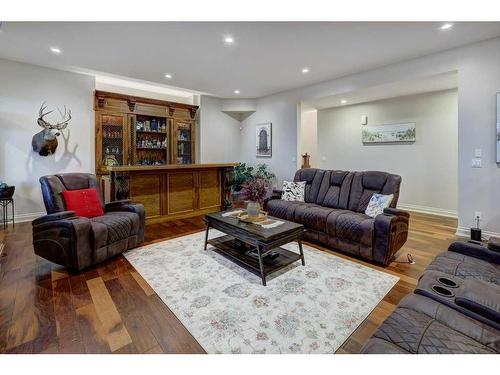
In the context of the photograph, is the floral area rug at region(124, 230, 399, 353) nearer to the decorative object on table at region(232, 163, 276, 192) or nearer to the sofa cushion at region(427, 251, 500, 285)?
the sofa cushion at region(427, 251, 500, 285)

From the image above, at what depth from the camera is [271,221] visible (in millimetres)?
2865

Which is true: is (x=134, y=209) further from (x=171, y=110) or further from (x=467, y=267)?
(x=171, y=110)

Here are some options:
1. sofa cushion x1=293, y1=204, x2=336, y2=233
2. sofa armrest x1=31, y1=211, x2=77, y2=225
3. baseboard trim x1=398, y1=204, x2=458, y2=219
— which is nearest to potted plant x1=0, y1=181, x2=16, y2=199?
sofa armrest x1=31, y1=211, x2=77, y2=225

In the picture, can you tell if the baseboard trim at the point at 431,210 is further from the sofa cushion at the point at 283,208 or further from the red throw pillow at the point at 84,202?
the red throw pillow at the point at 84,202

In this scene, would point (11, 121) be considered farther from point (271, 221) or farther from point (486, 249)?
point (486, 249)

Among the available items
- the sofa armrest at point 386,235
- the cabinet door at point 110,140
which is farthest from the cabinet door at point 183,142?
the sofa armrest at point 386,235

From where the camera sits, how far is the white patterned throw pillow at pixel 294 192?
13.6 ft

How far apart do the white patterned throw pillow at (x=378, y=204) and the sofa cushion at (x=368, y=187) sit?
148 millimetres

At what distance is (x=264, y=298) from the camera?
2139mm

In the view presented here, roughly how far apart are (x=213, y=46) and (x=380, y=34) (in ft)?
6.96

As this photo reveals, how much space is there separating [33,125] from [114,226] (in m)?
3.18

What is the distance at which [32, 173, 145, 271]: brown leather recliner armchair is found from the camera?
2500 mm
